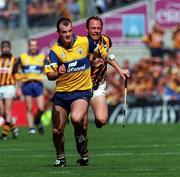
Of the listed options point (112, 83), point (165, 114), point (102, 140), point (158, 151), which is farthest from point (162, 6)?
point (158, 151)

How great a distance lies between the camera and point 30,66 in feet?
75.7

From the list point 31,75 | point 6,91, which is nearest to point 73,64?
point 6,91

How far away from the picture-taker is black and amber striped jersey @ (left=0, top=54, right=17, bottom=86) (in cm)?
2170

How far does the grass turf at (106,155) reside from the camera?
11.8 metres

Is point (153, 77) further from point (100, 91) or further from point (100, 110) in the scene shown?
point (100, 110)

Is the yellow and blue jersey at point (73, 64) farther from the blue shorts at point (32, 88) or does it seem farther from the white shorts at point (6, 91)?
the blue shorts at point (32, 88)

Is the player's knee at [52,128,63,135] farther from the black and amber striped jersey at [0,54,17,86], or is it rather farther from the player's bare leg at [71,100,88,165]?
the black and amber striped jersey at [0,54,17,86]

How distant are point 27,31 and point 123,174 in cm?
2078

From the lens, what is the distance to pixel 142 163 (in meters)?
13.2

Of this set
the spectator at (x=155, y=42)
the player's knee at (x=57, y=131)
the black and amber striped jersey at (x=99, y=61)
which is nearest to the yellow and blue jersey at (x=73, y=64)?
the black and amber striped jersey at (x=99, y=61)

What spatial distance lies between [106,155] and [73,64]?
294 cm

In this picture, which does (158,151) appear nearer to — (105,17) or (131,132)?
(131,132)

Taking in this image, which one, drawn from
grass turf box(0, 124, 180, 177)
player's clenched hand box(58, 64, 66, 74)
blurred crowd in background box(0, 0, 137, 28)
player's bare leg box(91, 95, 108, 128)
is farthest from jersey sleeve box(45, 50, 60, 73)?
blurred crowd in background box(0, 0, 137, 28)

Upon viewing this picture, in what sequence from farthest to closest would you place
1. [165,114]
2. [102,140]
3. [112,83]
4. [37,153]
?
[112,83] < [165,114] < [102,140] < [37,153]
